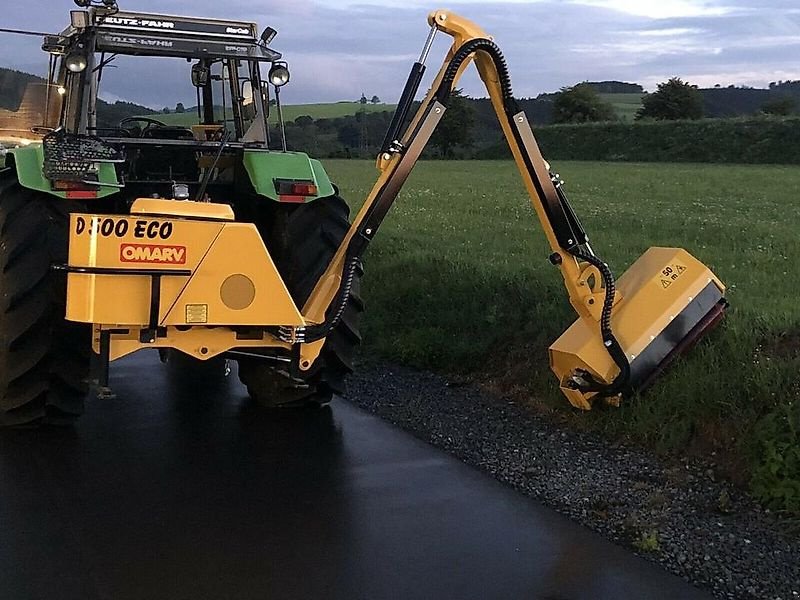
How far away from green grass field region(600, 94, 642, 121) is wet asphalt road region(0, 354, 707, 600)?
60868 millimetres

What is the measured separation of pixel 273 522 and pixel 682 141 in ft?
130

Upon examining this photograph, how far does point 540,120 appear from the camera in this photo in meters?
62.9

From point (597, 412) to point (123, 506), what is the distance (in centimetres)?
272

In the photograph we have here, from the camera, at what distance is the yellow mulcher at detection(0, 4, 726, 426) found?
4.70 meters

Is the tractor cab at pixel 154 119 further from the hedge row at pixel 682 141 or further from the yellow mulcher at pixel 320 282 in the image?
the hedge row at pixel 682 141

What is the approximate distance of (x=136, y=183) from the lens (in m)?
6.16

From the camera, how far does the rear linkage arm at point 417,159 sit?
5.13 m

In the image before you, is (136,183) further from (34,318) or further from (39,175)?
(34,318)

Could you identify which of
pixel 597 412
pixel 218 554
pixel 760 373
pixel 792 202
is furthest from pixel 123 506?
pixel 792 202

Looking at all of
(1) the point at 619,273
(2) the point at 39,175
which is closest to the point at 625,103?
(1) the point at 619,273

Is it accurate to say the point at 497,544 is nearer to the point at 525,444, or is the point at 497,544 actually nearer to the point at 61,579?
the point at 525,444

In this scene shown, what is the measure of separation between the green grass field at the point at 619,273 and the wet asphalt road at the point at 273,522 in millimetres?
1060

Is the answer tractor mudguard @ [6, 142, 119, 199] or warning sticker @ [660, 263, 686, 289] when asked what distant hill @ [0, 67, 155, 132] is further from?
warning sticker @ [660, 263, 686, 289]

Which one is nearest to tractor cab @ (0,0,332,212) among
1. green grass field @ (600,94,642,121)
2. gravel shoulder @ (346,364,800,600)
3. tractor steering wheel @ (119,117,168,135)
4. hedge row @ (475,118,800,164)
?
tractor steering wheel @ (119,117,168,135)
